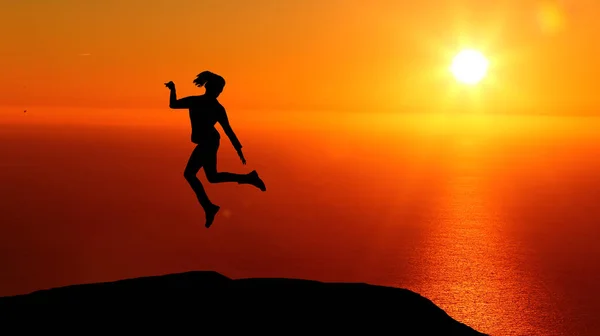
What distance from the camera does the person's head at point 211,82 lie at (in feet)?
56.1

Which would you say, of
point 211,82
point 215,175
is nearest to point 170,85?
point 211,82

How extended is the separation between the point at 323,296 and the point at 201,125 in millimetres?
5984

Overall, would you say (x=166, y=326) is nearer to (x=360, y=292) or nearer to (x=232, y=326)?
(x=232, y=326)

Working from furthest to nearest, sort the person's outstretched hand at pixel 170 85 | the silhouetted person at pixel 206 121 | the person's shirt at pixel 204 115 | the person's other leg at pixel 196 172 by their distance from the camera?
the person's other leg at pixel 196 172, the person's shirt at pixel 204 115, the silhouetted person at pixel 206 121, the person's outstretched hand at pixel 170 85

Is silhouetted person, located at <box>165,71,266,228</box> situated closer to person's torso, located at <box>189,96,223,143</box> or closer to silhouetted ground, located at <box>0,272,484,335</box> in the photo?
person's torso, located at <box>189,96,223,143</box>

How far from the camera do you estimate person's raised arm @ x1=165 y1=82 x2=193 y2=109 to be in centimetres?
1688

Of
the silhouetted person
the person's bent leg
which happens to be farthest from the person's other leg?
the person's bent leg

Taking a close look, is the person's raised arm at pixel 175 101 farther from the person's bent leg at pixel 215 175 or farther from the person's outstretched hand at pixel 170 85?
the person's bent leg at pixel 215 175

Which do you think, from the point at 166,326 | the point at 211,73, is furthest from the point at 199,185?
the point at 166,326

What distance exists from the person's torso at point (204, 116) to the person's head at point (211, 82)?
247 millimetres

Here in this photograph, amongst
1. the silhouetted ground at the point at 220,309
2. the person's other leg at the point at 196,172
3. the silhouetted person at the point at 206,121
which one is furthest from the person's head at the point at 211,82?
the silhouetted ground at the point at 220,309

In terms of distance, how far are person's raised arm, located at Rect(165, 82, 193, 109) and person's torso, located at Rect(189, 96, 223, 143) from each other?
192 mm

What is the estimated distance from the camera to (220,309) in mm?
16203

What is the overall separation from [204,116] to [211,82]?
0.97 metres
